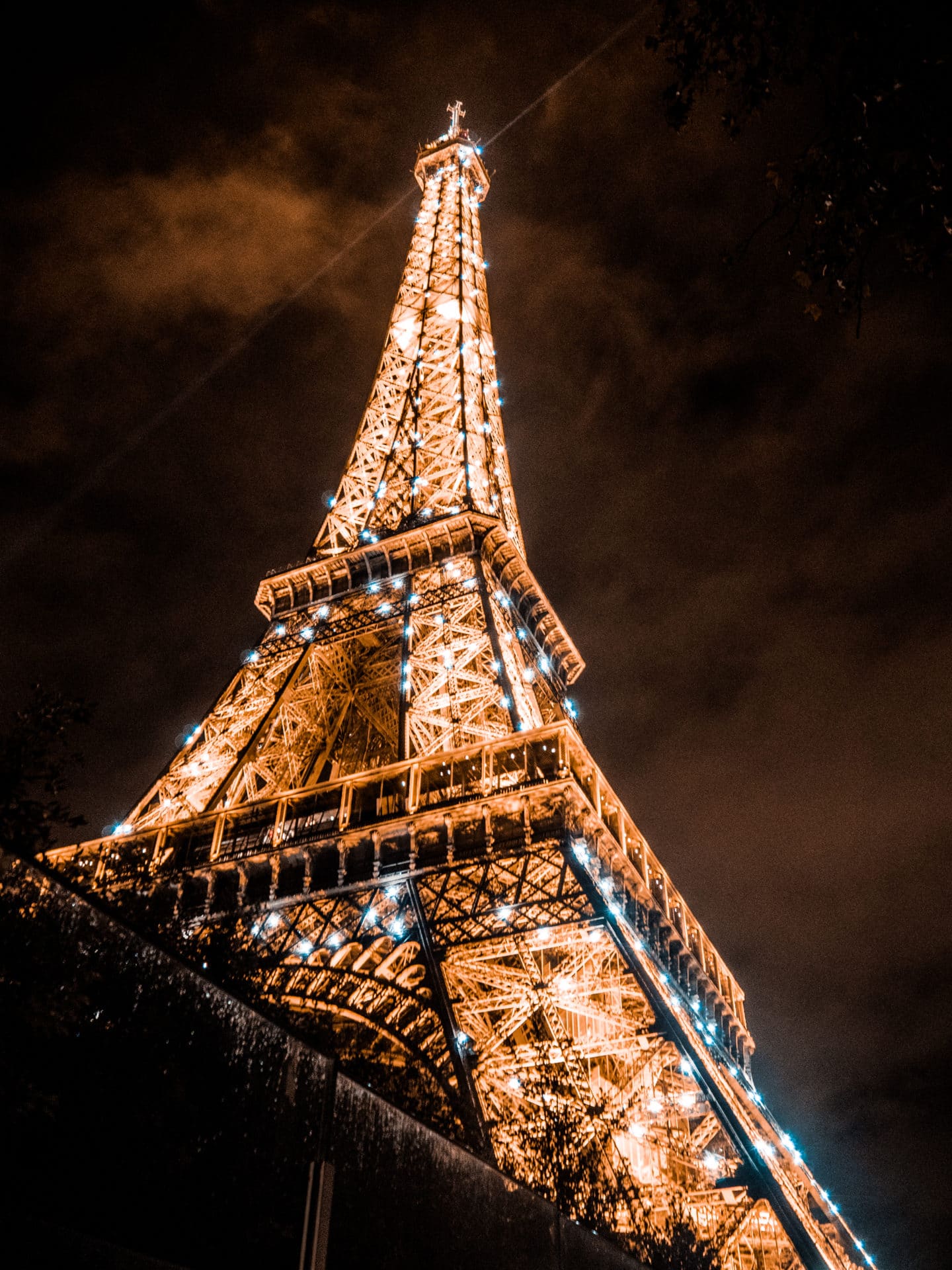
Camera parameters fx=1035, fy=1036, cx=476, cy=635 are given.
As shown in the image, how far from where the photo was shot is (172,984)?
30.4 feet

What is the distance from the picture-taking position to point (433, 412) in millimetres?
46219

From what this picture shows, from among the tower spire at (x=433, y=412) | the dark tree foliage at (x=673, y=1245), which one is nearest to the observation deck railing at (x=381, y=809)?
the dark tree foliage at (x=673, y=1245)

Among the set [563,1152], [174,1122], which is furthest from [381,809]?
[174,1122]

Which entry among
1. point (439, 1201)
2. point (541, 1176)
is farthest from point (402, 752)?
point (439, 1201)

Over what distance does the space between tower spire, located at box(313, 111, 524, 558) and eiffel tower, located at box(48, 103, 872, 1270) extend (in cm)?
879

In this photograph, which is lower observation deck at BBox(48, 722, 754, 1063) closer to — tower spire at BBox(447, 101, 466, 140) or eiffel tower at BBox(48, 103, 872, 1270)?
eiffel tower at BBox(48, 103, 872, 1270)

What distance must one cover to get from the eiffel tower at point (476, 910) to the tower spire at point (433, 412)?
8.79 m

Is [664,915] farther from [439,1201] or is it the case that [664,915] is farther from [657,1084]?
[439,1201]

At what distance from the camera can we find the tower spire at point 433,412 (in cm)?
4153

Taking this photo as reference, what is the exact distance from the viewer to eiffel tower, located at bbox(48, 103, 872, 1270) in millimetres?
20891

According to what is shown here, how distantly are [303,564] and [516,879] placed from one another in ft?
64.0

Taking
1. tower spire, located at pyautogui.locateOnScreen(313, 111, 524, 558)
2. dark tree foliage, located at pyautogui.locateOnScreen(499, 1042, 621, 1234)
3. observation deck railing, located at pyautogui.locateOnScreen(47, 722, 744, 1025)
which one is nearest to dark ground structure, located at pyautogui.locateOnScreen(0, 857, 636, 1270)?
dark tree foliage, located at pyautogui.locateOnScreen(499, 1042, 621, 1234)

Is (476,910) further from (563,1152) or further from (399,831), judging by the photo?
(563,1152)

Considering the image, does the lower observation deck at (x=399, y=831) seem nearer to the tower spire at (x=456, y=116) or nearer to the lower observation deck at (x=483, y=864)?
the lower observation deck at (x=483, y=864)
